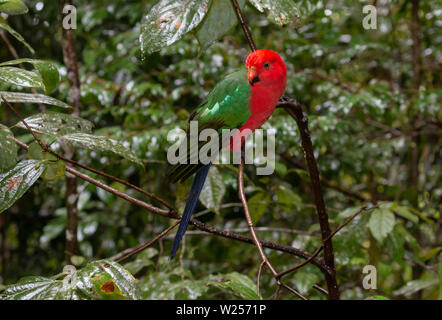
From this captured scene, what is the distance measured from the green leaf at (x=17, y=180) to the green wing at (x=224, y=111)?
0.54ft

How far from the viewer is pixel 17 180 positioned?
0.50 metres

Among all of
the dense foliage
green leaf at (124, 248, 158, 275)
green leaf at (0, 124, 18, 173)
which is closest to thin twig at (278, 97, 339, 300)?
the dense foliage

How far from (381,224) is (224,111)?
594 millimetres

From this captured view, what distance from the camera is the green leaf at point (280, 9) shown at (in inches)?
20.6

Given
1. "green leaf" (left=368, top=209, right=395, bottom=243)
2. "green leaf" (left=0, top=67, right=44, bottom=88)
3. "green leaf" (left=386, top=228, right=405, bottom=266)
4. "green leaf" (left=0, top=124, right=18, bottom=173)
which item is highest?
"green leaf" (left=0, top=67, right=44, bottom=88)

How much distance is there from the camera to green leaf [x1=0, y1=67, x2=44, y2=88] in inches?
18.3

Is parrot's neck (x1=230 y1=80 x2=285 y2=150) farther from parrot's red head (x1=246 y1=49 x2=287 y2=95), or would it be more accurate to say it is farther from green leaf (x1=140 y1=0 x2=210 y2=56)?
green leaf (x1=140 y1=0 x2=210 y2=56)

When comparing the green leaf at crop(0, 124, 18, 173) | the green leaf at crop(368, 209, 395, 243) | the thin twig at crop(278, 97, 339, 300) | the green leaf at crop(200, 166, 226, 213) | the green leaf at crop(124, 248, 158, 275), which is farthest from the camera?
the green leaf at crop(124, 248, 158, 275)

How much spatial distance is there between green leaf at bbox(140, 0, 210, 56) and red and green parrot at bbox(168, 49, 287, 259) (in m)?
0.08

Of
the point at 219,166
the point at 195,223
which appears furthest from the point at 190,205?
the point at 219,166

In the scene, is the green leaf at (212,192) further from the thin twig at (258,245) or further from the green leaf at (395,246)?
the green leaf at (395,246)

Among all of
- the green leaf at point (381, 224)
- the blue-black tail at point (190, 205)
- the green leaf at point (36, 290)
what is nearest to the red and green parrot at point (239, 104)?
the blue-black tail at point (190, 205)

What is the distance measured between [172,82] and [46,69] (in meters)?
1.15

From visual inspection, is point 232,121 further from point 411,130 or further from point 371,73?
point 371,73
